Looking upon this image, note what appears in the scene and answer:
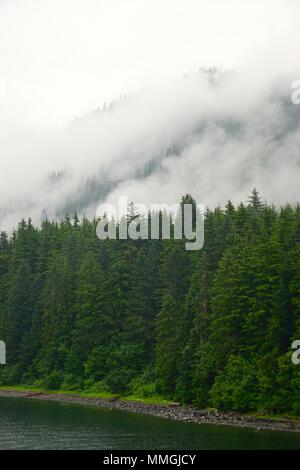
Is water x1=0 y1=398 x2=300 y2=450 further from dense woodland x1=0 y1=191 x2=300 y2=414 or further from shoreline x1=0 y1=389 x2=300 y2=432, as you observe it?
dense woodland x1=0 y1=191 x2=300 y2=414

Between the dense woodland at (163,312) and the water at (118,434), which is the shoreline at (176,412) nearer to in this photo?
the dense woodland at (163,312)

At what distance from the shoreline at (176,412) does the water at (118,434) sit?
2.10m

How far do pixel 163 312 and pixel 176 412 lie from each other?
1576 centimetres

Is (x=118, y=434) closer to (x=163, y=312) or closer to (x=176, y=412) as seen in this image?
(x=176, y=412)

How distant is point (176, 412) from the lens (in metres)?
63.7

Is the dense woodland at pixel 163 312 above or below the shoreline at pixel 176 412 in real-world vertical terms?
above

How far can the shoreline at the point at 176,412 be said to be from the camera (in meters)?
53.8

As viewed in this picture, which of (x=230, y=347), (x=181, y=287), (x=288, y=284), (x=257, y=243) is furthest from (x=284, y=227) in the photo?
(x=181, y=287)

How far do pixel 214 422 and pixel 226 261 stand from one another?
19623 mm

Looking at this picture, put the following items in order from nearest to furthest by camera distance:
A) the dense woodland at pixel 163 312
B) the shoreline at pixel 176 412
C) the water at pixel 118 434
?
1. the water at pixel 118 434
2. the shoreline at pixel 176 412
3. the dense woodland at pixel 163 312

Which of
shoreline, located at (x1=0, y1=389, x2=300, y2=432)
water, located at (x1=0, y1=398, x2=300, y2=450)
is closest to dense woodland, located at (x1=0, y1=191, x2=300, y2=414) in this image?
shoreline, located at (x1=0, y1=389, x2=300, y2=432)

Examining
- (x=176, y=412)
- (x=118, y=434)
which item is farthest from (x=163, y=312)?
(x=118, y=434)

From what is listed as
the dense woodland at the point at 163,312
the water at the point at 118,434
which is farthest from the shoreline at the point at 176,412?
the water at the point at 118,434

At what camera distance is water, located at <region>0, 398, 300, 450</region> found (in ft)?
151
